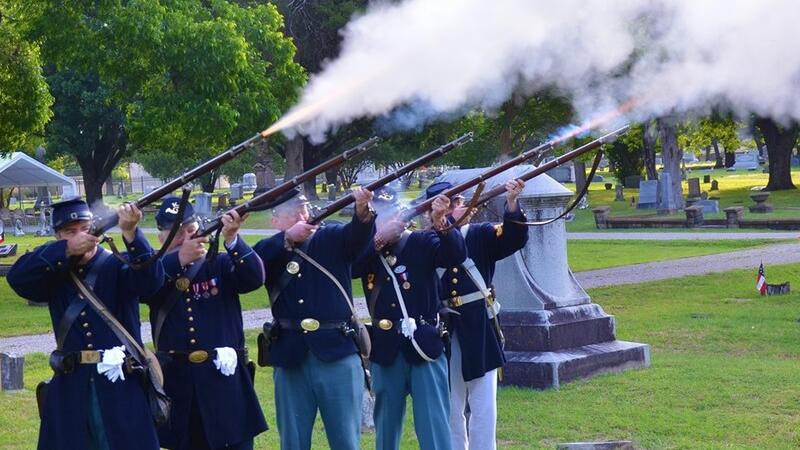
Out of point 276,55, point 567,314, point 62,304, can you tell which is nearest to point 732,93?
→ point 567,314

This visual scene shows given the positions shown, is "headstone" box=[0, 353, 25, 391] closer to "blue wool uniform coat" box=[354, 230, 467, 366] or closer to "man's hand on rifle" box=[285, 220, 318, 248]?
"blue wool uniform coat" box=[354, 230, 467, 366]

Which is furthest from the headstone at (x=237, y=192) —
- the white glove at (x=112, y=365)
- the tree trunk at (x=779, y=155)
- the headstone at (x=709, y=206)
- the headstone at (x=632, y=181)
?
the white glove at (x=112, y=365)

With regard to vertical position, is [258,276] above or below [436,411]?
above

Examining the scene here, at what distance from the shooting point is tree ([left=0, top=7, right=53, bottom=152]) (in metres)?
21.6

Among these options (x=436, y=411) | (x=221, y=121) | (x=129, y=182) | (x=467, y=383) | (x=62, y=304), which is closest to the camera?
(x=62, y=304)

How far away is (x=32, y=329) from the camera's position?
Answer: 62.5 feet

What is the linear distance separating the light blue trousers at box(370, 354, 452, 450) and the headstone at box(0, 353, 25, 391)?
5.82 m

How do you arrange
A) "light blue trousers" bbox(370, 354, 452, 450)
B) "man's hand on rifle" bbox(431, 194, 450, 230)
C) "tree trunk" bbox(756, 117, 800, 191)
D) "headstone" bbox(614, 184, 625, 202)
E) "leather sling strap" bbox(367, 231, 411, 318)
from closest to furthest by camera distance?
"light blue trousers" bbox(370, 354, 452, 450)
"man's hand on rifle" bbox(431, 194, 450, 230)
"leather sling strap" bbox(367, 231, 411, 318)
"tree trunk" bbox(756, 117, 800, 191)
"headstone" bbox(614, 184, 625, 202)

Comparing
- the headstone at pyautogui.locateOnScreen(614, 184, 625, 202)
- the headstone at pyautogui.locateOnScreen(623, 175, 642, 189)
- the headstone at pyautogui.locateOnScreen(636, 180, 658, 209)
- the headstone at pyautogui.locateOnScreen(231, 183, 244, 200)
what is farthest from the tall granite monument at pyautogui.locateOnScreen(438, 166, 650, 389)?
the headstone at pyautogui.locateOnScreen(231, 183, 244, 200)

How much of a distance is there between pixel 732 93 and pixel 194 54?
12.9 m

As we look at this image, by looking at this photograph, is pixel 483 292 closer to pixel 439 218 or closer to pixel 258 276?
pixel 439 218

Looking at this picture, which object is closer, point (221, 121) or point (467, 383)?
point (467, 383)

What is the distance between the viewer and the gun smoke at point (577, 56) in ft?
33.2

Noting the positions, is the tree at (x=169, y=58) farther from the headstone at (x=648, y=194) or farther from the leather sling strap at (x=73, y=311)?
the headstone at (x=648, y=194)
